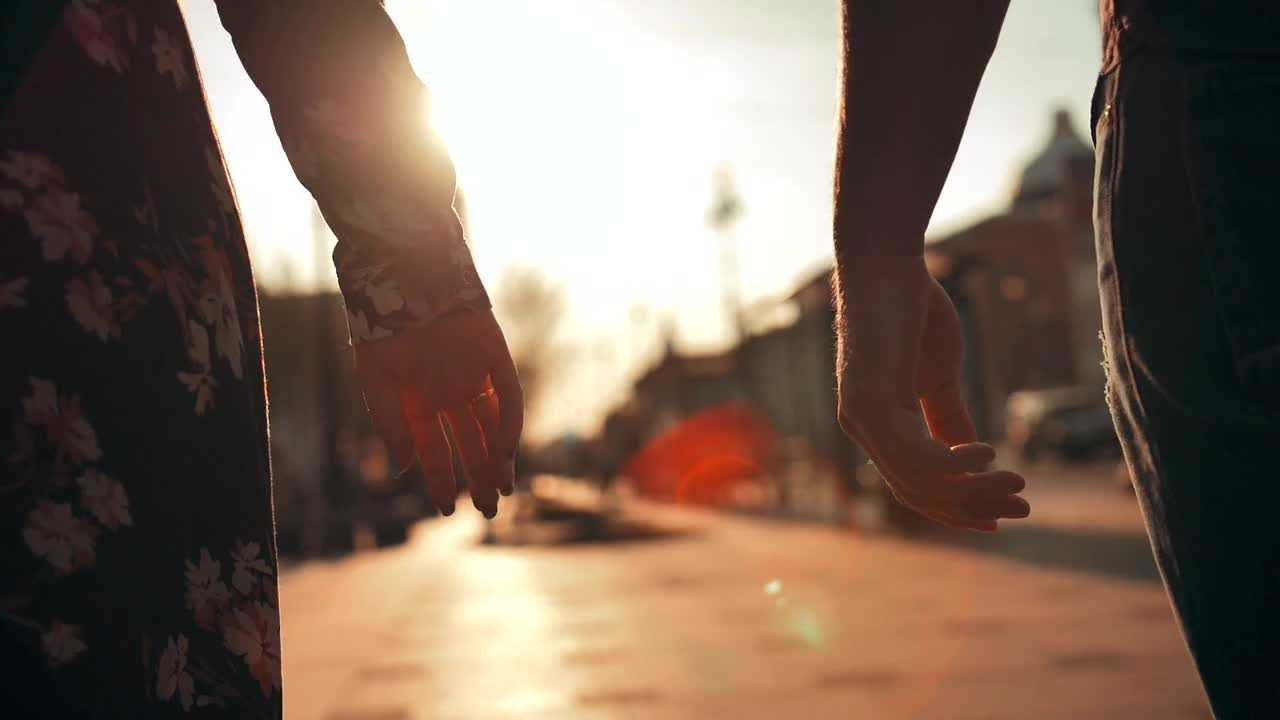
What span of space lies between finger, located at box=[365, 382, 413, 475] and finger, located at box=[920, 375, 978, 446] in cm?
55

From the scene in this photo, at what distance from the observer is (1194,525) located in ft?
3.36

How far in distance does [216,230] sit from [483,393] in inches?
13.3

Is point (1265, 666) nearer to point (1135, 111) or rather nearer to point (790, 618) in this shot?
point (1135, 111)

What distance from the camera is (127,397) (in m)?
1.06

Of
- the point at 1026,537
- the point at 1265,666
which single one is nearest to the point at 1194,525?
the point at 1265,666

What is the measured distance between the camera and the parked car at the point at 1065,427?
97.0ft

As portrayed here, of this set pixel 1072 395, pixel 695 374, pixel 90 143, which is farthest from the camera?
pixel 695 374

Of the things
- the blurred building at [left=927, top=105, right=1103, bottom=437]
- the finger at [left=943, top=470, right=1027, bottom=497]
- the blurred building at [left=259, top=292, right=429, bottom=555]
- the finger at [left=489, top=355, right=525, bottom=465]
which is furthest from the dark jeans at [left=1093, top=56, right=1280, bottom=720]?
the blurred building at [left=927, top=105, right=1103, bottom=437]

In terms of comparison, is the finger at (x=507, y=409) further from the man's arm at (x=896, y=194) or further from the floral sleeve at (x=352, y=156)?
the man's arm at (x=896, y=194)

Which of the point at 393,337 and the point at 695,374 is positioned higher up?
the point at 695,374

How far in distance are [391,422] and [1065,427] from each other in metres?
30.4

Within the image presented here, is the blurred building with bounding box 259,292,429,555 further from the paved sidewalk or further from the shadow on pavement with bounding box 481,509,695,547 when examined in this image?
the shadow on pavement with bounding box 481,509,695,547

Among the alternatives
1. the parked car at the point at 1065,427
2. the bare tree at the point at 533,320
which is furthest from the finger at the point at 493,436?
the bare tree at the point at 533,320

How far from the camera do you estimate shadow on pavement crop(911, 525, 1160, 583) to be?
360 inches
